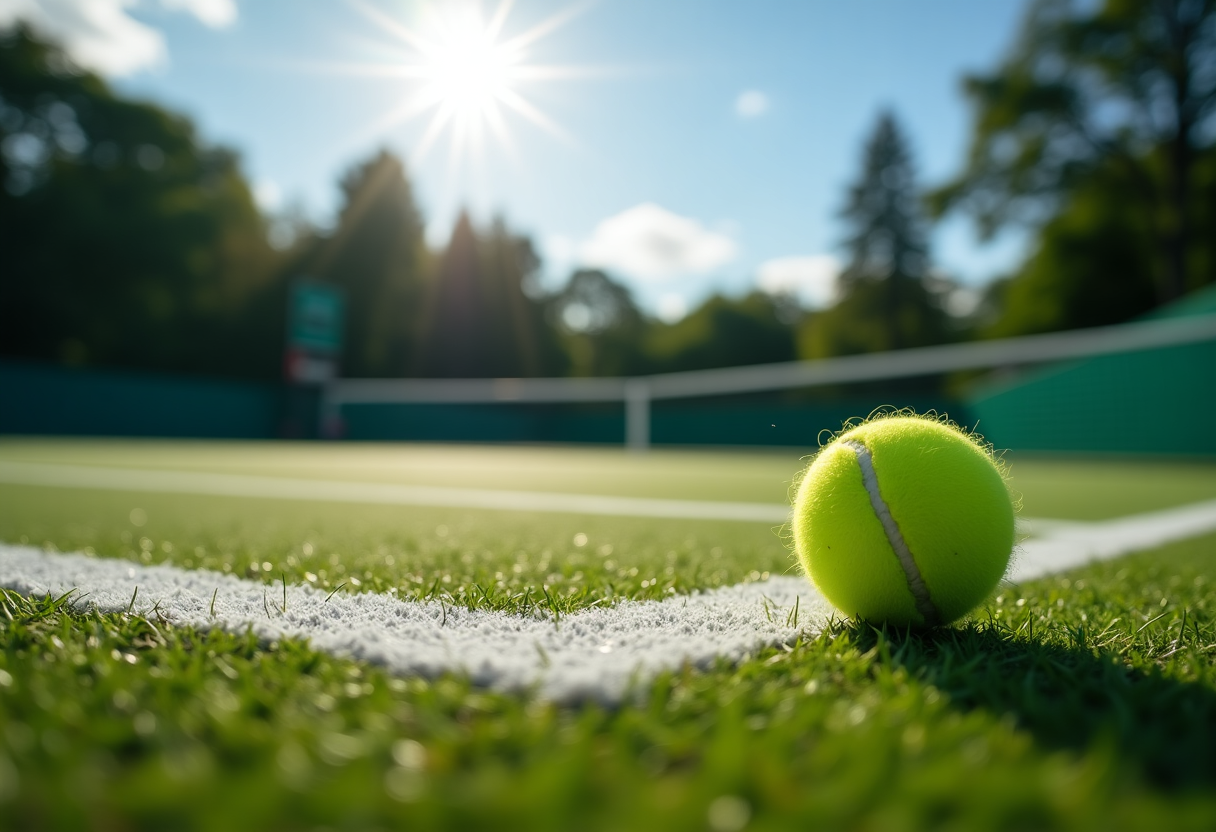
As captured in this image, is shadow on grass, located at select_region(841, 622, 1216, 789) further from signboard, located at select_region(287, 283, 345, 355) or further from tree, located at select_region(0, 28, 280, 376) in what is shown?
tree, located at select_region(0, 28, 280, 376)

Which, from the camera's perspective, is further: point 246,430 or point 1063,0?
point 246,430

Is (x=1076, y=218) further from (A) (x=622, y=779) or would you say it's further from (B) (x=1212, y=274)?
(A) (x=622, y=779)

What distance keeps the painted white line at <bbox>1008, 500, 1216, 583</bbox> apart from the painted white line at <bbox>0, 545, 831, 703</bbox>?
3.55ft

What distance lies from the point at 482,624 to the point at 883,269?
40500mm

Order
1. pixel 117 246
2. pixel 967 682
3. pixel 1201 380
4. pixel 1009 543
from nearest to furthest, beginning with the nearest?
pixel 967 682 < pixel 1009 543 < pixel 1201 380 < pixel 117 246

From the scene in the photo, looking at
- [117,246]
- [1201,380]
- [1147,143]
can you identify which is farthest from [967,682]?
[117,246]

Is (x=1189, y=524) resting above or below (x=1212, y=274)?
below

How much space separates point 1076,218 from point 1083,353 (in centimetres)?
1664

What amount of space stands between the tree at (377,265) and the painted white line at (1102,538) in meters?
36.2

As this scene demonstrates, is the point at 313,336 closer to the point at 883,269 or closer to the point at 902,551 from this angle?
the point at 883,269

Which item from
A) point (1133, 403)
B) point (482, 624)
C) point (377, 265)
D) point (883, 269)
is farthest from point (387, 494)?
point (883, 269)

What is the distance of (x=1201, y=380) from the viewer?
40.5 feet

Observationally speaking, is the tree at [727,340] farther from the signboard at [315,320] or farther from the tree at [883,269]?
the signboard at [315,320]

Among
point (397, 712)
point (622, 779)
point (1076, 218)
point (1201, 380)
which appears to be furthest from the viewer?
point (1076, 218)
